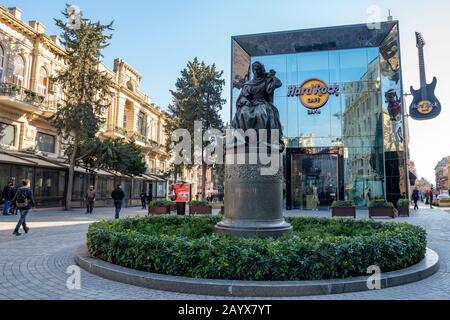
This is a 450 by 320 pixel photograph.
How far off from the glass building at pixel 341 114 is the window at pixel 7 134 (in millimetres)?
21040

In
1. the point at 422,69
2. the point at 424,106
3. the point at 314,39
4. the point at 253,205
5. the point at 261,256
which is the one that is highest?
the point at 314,39

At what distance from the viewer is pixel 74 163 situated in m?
26.3

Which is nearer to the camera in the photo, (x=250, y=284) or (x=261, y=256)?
(x=250, y=284)

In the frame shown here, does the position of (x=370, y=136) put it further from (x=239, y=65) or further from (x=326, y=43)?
(x=239, y=65)

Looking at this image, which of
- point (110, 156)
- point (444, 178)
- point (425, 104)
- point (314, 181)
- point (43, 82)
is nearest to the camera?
point (110, 156)

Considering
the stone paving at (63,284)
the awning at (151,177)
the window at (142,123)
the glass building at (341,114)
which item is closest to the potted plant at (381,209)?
the glass building at (341,114)

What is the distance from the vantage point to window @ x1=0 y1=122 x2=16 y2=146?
2353 centimetres

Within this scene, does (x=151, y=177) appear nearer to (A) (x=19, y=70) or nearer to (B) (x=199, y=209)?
(A) (x=19, y=70)

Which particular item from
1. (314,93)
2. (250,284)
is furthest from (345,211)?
(250,284)

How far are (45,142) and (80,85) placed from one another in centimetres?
628

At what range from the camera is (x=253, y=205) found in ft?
25.1

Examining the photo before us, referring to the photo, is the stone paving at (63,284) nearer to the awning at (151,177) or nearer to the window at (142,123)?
the awning at (151,177)

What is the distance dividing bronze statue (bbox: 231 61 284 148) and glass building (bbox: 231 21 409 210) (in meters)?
21.5

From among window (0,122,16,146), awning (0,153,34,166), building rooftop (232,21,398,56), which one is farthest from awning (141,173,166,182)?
building rooftop (232,21,398,56)
